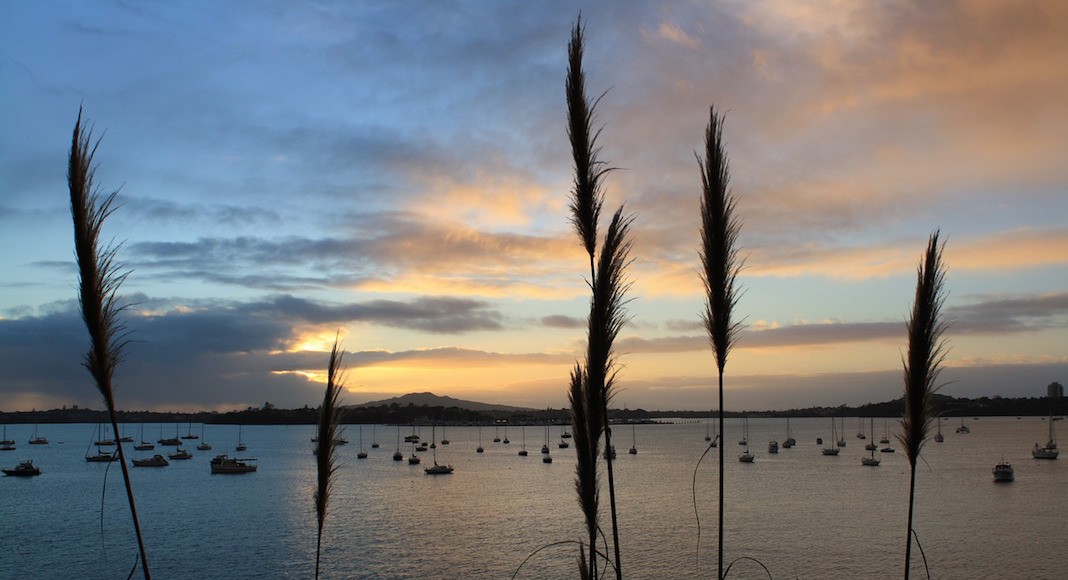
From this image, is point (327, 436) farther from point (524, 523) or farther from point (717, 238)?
point (524, 523)

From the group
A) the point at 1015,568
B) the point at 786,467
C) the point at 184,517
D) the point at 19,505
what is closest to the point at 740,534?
the point at 1015,568

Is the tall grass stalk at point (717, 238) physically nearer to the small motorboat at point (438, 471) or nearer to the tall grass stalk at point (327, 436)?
the tall grass stalk at point (327, 436)

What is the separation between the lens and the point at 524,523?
50344 millimetres

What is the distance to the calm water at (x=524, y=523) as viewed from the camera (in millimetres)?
36594

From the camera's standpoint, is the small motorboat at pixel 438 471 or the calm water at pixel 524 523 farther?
the small motorboat at pixel 438 471

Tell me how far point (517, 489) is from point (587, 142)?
7066cm

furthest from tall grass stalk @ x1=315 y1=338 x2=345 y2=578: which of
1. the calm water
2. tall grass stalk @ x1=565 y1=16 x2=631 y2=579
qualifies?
the calm water

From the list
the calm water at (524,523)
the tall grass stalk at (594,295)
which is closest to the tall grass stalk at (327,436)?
the tall grass stalk at (594,295)

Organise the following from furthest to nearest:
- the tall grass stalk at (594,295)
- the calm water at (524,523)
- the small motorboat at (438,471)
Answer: the small motorboat at (438,471) < the calm water at (524,523) < the tall grass stalk at (594,295)

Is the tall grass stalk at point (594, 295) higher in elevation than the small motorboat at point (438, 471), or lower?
higher

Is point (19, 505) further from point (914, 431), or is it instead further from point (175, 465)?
point (914, 431)

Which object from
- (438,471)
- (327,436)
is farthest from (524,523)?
(327,436)

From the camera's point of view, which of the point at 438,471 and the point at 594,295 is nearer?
the point at 594,295

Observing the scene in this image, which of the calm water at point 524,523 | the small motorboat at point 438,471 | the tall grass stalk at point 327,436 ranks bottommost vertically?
the small motorboat at point 438,471
